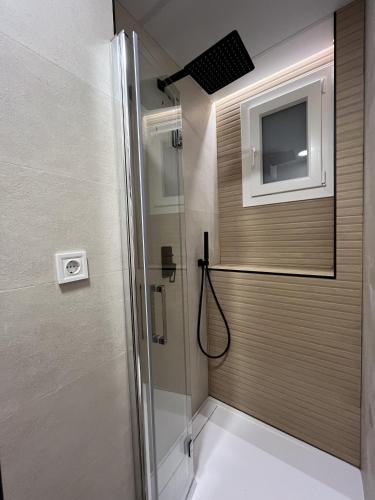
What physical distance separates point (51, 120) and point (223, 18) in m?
1.13

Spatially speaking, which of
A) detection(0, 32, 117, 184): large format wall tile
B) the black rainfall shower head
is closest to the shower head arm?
the black rainfall shower head

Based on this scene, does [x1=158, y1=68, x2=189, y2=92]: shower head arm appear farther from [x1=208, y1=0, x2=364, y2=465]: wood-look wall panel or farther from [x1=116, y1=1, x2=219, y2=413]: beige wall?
[x1=208, y1=0, x2=364, y2=465]: wood-look wall panel

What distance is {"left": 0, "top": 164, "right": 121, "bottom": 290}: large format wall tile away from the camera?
0.57m

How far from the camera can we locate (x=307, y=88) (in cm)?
138

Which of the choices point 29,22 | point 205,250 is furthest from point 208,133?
point 29,22

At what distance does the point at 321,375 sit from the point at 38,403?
142 cm

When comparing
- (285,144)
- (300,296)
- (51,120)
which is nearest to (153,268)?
(51,120)

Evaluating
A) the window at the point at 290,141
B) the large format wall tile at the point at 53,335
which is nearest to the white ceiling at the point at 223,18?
the window at the point at 290,141

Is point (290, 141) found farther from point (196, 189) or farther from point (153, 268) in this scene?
point (153, 268)

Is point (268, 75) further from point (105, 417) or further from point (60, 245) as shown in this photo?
point (105, 417)

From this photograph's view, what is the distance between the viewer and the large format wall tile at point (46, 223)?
57 centimetres

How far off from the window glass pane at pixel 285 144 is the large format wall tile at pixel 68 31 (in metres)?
1.19

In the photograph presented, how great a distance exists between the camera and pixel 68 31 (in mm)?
685

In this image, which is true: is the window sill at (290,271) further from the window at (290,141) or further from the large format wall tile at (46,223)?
the large format wall tile at (46,223)
